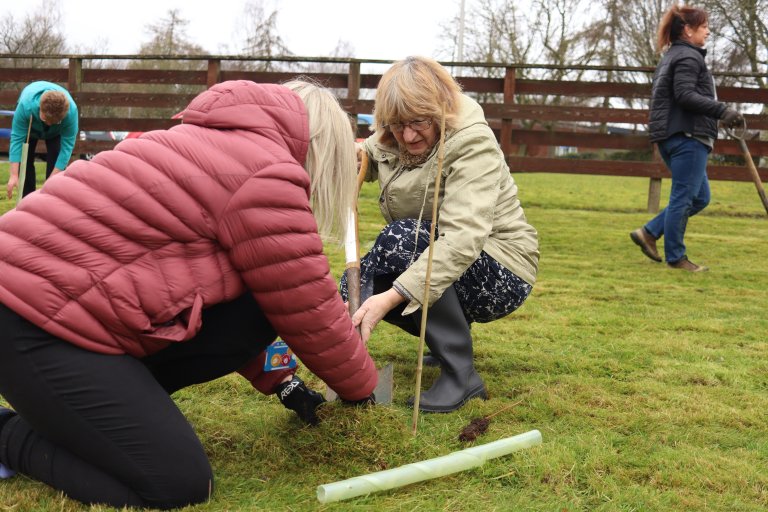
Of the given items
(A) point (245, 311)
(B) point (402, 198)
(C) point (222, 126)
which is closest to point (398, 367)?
(B) point (402, 198)

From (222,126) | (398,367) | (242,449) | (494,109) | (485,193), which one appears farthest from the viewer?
(494,109)

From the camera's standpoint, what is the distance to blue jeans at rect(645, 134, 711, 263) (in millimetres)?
5555

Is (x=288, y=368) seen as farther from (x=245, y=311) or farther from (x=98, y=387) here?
(x=98, y=387)

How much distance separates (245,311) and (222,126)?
1.52 feet

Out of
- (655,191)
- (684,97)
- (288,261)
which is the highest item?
(684,97)

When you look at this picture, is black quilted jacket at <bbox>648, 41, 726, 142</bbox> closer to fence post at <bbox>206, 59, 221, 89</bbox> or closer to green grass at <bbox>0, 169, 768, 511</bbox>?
green grass at <bbox>0, 169, 768, 511</bbox>

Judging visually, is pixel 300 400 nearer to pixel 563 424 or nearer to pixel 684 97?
pixel 563 424

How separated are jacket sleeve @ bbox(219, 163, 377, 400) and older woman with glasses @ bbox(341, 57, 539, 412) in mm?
439

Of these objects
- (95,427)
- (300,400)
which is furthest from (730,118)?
(95,427)

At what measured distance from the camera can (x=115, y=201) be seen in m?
1.86

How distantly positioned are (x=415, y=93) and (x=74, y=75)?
27.4ft

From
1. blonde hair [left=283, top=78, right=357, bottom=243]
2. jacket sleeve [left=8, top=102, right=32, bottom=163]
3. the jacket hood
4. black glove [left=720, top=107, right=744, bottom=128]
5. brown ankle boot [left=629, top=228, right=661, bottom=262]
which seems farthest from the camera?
jacket sleeve [left=8, top=102, right=32, bottom=163]

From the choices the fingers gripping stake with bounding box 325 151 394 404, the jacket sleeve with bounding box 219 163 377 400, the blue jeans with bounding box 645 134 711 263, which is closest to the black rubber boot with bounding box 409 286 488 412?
the fingers gripping stake with bounding box 325 151 394 404

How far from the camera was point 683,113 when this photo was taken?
18.1ft
